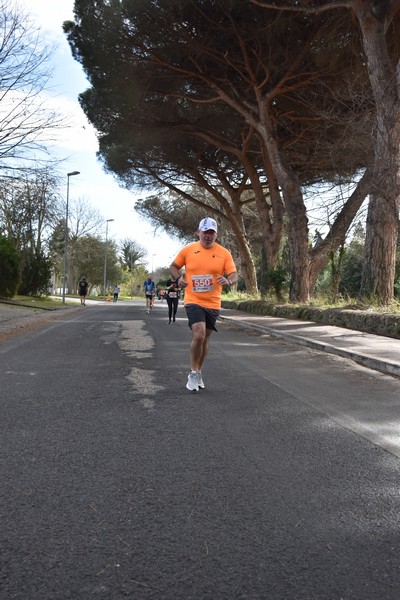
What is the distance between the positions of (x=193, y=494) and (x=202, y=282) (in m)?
3.61

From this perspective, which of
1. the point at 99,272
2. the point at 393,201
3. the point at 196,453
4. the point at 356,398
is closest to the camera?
the point at 196,453

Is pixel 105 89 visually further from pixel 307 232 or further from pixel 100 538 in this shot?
pixel 100 538

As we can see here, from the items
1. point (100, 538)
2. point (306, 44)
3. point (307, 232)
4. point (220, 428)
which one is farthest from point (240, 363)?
point (306, 44)

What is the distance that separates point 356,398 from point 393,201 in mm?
9436

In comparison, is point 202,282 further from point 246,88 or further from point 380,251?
point 246,88

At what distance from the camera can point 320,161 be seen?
2575 cm

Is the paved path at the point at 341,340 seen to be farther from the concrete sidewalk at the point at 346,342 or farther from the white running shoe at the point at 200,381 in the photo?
the white running shoe at the point at 200,381

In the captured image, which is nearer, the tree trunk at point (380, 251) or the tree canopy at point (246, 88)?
the tree trunk at point (380, 251)

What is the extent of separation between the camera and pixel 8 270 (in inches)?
1256

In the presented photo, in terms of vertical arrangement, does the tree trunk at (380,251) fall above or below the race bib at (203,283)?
above

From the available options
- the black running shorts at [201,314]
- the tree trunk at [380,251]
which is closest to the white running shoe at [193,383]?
the black running shorts at [201,314]

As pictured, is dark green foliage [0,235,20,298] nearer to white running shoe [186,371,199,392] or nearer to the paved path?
the paved path

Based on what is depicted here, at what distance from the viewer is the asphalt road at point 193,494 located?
7.84 ft

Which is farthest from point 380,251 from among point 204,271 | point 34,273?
point 34,273
